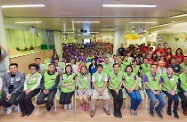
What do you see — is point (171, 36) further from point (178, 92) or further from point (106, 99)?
point (106, 99)

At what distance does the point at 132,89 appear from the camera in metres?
3.20

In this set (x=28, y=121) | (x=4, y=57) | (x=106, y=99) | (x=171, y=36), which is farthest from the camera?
(x=171, y=36)

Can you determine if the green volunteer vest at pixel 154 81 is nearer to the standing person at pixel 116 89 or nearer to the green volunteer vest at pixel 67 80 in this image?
the standing person at pixel 116 89

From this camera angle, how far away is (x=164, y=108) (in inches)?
128

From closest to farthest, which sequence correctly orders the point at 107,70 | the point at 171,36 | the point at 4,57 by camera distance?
the point at 4,57, the point at 107,70, the point at 171,36

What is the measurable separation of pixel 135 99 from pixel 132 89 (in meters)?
0.23

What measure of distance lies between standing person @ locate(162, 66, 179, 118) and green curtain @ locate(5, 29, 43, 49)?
744cm

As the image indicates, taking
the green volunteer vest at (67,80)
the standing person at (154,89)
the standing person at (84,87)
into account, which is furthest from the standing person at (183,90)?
the green volunteer vest at (67,80)

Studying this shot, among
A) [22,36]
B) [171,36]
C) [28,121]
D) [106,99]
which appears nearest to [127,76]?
[106,99]

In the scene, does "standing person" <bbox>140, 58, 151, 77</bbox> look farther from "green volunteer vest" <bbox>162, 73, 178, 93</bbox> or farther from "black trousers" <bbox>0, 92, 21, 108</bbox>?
"black trousers" <bbox>0, 92, 21, 108</bbox>

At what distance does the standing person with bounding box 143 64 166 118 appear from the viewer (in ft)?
10.0

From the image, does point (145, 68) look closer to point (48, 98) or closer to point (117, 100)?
point (117, 100)

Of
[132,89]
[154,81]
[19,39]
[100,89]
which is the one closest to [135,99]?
[132,89]

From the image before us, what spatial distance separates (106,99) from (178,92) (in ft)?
5.37
